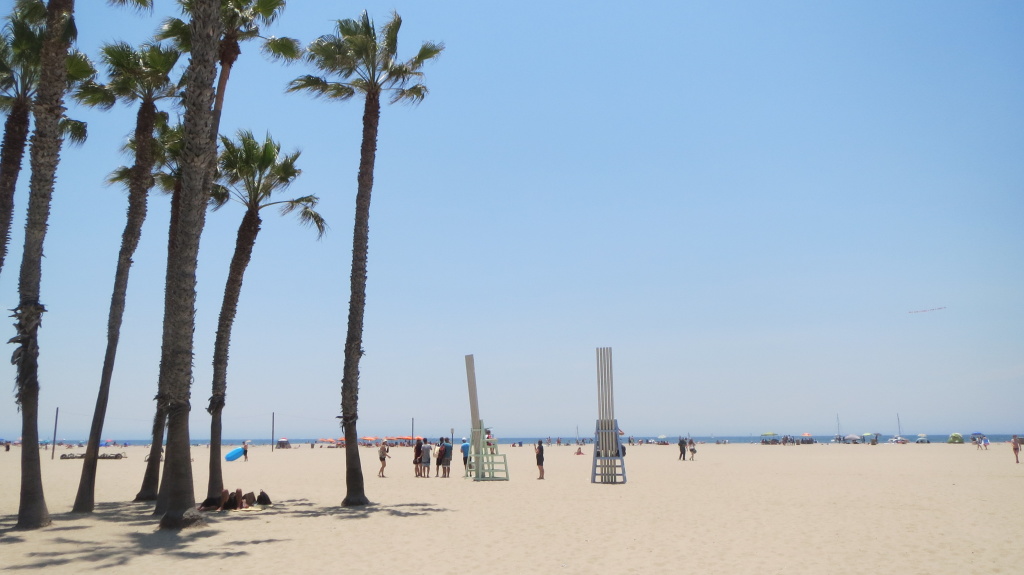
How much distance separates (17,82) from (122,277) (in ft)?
15.0

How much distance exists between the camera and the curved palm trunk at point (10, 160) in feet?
45.0

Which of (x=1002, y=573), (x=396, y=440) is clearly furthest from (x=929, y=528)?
(x=396, y=440)

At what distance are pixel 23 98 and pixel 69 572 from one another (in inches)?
415

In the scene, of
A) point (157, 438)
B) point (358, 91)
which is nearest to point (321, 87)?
point (358, 91)

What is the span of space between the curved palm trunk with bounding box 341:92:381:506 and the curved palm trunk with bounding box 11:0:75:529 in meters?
6.17

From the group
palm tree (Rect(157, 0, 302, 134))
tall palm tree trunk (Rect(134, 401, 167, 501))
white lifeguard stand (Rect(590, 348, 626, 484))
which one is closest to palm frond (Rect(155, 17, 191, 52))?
palm tree (Rect(157, 0, 302, 134))

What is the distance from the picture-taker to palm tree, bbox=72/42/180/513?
52.0 ft

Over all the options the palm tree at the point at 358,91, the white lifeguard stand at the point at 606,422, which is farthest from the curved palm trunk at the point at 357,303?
the white lifeguard stand at the point at 606,422

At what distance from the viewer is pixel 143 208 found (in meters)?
16.8

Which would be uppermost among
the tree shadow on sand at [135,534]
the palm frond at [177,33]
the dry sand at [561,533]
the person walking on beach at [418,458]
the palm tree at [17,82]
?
the palm frond at [177,33]

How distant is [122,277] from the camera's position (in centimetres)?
1628

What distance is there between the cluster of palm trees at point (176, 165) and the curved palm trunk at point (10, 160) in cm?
2

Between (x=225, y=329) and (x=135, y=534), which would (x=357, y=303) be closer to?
(x=225, y=329)

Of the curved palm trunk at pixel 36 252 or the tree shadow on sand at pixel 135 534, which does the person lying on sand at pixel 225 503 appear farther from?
the curved palm trunk at pixel 36 252
